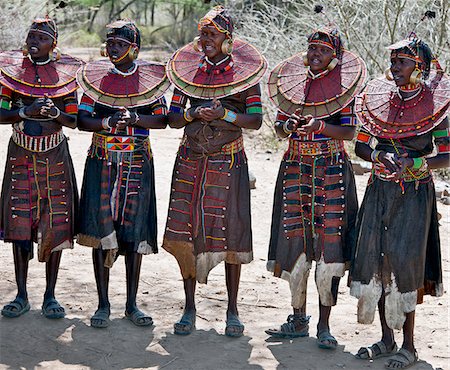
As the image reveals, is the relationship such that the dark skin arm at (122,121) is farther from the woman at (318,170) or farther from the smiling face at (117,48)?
the woman at (318,170)

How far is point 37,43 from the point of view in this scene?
16.1 feet

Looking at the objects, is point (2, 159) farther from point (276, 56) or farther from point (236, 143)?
point (236, 143)

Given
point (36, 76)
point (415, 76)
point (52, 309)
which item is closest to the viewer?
point (415, 76)

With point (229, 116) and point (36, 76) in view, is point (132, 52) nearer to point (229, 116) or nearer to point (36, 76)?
point (36, 76)

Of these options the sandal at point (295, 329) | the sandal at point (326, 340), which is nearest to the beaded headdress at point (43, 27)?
the sandal at point (295, 329)

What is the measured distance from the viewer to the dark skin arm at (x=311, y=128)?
14.6 ft

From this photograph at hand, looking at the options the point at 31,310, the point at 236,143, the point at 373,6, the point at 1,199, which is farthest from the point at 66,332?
the point at 373,6

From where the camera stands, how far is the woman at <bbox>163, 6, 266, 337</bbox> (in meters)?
4.75

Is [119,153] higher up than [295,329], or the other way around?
[119,153]

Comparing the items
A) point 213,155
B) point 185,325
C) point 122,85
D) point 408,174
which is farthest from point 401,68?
point 185,325

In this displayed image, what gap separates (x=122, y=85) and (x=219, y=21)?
0.73 m

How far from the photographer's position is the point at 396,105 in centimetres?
437

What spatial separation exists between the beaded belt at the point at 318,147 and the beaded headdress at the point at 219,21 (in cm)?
80

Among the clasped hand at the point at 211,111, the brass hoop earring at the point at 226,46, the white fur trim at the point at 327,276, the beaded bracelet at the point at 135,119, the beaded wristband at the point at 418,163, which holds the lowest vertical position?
the white fur trim at the point at 327,276
